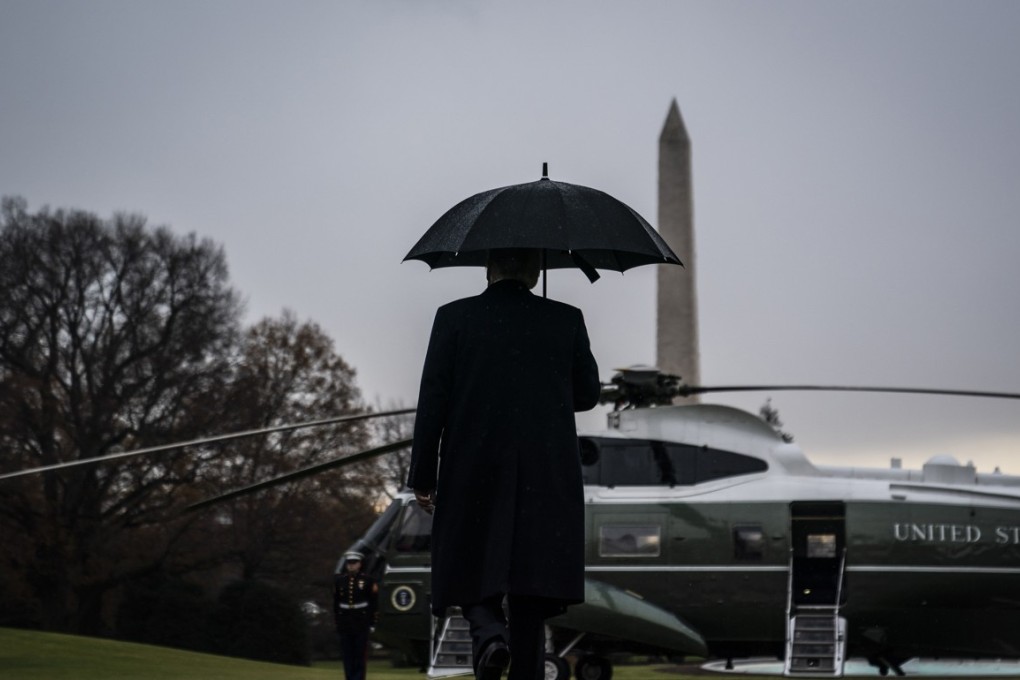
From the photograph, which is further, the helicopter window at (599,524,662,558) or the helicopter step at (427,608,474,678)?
the helicopter window at (599,524,662,558)

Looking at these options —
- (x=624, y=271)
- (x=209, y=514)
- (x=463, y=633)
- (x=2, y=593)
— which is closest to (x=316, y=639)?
(x=209, y=514)

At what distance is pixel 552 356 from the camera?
15.2ft

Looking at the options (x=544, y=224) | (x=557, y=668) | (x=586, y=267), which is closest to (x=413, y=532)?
(x=557, y=668)

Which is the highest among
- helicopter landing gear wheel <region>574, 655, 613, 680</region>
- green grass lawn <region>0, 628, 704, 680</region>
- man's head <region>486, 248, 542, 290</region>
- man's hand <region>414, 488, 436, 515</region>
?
man's head <region>486, 248, 542, 290</region>

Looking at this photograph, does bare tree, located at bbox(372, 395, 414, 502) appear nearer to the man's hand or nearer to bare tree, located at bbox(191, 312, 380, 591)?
bare tree, located at bbox(191, 312, 380, 591)

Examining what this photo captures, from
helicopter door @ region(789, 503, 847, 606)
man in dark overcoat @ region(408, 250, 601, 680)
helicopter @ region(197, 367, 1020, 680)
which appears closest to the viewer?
man in dark overcoat @ region(408, 250, 601, 680)

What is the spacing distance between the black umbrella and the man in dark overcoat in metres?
0.35

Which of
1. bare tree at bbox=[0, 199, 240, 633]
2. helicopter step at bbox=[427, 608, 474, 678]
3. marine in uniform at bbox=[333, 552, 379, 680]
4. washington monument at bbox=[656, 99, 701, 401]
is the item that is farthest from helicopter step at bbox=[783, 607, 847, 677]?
bare tree at bbox=[0, 199, 240, 633]

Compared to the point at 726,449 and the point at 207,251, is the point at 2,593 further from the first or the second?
the point at 726,449

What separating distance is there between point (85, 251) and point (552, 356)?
3398cm

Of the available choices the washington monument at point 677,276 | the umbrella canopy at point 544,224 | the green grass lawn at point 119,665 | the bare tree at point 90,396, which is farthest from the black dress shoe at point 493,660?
the bare tree at point 90,396

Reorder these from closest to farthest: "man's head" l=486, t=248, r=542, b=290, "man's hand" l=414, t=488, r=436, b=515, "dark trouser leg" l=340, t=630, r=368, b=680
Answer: "man's hand" l=414, t=488, r=436, b=515, "man's head" l=486, t=248, r=542, b=290, "dark trouser leg" l=340, t=630, r=368, b=680

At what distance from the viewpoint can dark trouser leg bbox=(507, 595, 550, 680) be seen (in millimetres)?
4488

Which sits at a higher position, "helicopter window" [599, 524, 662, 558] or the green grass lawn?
"helicopter window" [599, 524, 662, 558]
